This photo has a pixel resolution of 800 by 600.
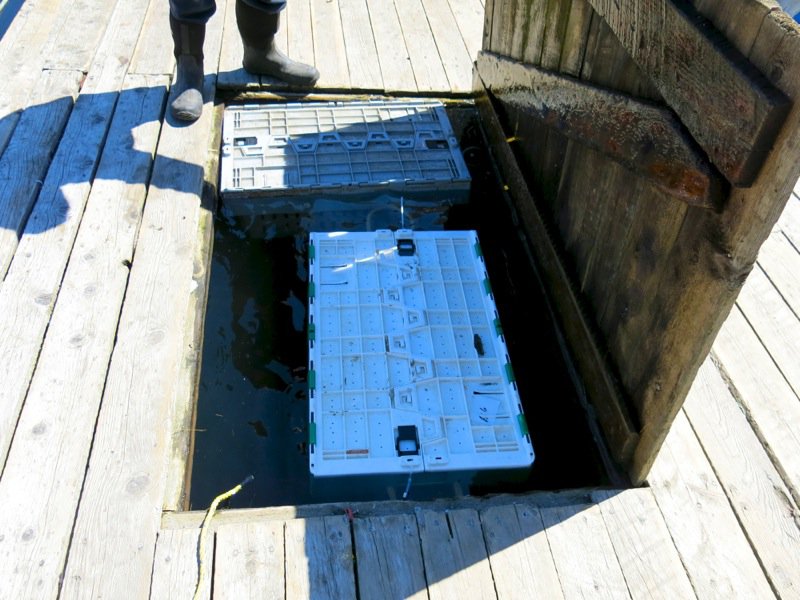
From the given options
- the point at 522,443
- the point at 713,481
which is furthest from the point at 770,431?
the point at 522,443

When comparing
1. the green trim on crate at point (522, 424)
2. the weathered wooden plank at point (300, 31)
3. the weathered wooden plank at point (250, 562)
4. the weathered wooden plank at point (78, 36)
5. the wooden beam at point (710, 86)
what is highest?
the wooden beam at point (710, 86)

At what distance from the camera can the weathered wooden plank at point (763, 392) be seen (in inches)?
96.1

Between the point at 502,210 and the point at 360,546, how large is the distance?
2.22 m

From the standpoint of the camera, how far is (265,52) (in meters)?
4.04

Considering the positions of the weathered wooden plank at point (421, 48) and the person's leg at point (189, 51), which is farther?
the weathered wooden plank at point (421, 48)

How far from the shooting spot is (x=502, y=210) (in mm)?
3834

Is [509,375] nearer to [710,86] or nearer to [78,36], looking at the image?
[710,86]

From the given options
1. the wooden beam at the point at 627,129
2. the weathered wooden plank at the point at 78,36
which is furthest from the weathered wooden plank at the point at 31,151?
the wooden beam at the point at 627,129

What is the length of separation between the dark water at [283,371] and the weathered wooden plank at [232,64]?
39.5 inches

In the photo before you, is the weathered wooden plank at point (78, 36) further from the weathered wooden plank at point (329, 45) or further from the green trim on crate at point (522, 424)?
the green trim on crate at point (522, 424)

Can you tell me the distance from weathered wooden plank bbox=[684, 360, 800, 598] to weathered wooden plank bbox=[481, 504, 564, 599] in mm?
665

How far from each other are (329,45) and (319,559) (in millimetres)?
3509

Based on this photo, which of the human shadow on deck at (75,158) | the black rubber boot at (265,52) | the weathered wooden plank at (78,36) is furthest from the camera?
the weathered wooden plank at (78,36)

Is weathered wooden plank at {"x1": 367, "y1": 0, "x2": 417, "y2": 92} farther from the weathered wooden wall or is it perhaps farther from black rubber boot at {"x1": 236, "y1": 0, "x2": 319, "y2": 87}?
the weathered wooden wall
